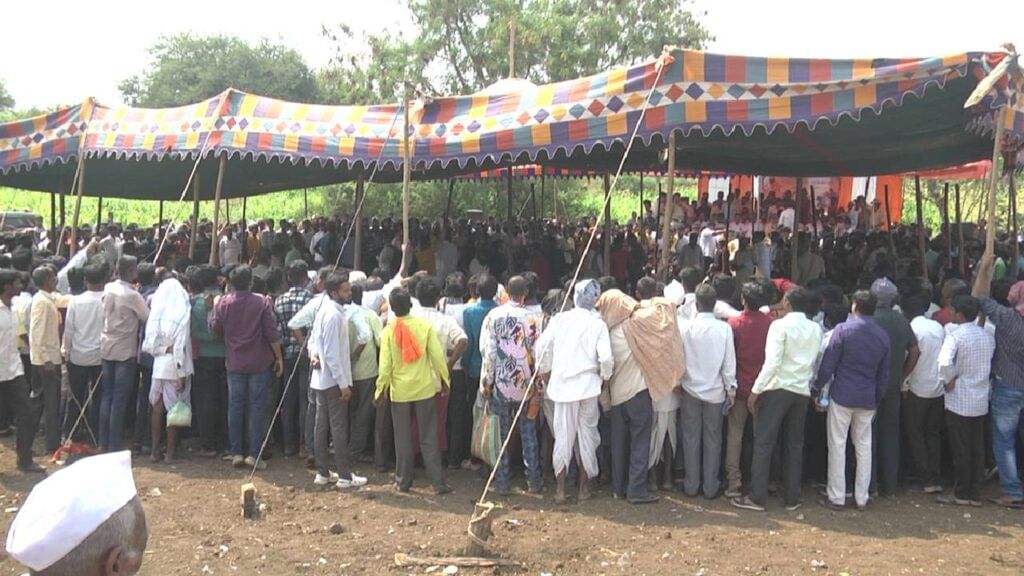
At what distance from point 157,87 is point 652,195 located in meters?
24.6

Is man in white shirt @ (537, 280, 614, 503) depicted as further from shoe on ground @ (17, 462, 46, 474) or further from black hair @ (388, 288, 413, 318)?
shoe on ground @ (17, 462, 46, 474)

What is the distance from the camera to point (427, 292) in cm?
615

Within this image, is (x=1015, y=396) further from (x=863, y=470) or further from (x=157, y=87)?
(x=157, y=87)

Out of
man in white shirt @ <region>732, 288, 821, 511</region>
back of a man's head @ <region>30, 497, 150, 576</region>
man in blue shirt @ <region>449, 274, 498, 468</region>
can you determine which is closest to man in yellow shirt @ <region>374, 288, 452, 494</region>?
man in blue shirt @ <region>449, 274, 498, 468</region>

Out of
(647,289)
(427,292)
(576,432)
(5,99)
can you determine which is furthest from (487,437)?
(5,99)

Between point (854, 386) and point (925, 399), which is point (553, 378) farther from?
point (925, 399)

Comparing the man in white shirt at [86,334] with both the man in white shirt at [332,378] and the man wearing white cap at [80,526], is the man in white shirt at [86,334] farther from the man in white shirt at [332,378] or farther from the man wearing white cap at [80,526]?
the man wearing white cap at [80,526]

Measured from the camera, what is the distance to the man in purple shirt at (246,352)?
250 inches

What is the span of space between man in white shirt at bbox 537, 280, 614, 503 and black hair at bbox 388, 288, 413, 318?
973 mm

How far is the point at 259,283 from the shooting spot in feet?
21.7

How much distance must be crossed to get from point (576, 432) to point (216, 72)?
38049mm

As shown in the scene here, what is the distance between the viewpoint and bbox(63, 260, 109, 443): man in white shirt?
6.69 m

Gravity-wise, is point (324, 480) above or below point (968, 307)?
below

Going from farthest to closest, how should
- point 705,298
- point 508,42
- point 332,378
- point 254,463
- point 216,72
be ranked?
point 216,72
point 508,42
point 254,463
point 332,378
point 705,298
